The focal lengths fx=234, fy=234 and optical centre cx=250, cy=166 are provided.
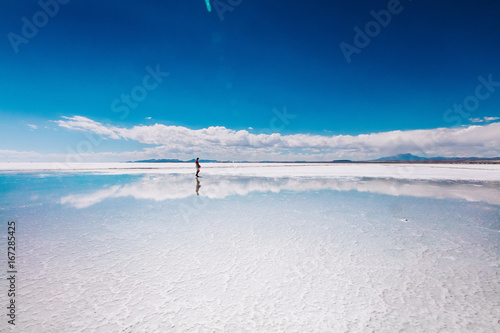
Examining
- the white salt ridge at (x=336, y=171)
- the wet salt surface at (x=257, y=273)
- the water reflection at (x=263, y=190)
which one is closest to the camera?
the wet salt surface at (x=257, y=273)

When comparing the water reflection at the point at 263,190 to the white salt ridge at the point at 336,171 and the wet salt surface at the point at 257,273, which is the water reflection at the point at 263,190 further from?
the white salt ridge at the point at 336,171

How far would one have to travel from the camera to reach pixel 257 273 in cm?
307

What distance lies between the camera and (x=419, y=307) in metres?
2.37

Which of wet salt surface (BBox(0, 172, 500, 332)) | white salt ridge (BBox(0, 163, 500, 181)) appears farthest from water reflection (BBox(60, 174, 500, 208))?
white salt ridge (BBox(0, 163, 500, 181))

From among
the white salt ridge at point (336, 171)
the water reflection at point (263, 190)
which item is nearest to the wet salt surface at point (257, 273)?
the water reflection at point (263, 190)

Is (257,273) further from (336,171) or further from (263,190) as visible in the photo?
(336,171)

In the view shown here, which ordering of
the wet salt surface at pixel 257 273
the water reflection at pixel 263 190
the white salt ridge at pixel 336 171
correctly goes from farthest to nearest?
1. the white salt ridge at pixel 336 171
2. the water reflection at pixel 263 190
3. the wet salt surface at pixel 257 273

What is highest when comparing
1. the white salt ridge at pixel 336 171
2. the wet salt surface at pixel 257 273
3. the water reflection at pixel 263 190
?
the white salt ridge at pixel 336 171

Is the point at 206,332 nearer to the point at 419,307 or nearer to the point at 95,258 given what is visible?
the point at 419,307

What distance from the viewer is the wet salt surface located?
2193 mm

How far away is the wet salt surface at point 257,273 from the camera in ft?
7.20

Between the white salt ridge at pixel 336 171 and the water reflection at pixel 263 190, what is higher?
the white salt ridge at pixel 336 171

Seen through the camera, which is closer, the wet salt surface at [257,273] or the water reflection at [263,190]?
the wet salt surface at [257,273]

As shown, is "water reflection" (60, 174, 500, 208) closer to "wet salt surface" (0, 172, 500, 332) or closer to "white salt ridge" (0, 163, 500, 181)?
"wet salt surface" (0, 172, 500, 332)
